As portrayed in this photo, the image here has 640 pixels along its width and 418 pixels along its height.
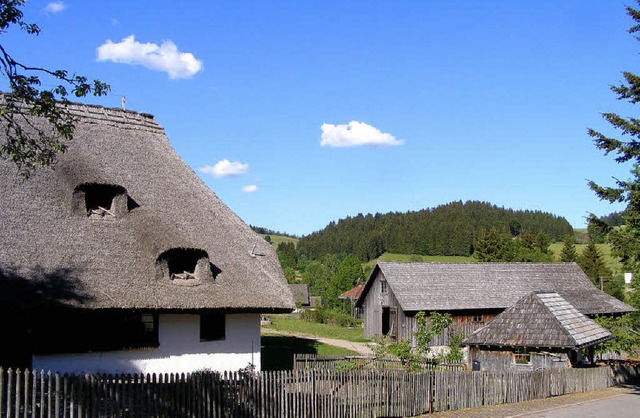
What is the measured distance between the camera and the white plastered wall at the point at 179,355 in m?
19.9

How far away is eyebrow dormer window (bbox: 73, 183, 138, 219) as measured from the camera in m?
21.8

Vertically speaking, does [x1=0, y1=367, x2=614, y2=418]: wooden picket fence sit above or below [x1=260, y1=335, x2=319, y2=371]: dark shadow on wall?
above

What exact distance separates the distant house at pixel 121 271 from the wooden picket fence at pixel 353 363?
264cm

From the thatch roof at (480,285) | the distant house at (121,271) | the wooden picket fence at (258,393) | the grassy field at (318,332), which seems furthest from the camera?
the grassy field at (318,332)

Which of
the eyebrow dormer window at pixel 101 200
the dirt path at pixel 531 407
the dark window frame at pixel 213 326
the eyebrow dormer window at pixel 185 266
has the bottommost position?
the dirt path at pixel 531 407

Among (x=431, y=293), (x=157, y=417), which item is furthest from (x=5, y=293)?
(x=431, y=293)

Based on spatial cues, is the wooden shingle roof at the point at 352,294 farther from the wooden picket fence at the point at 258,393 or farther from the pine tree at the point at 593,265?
the wooden picket fence at the point at 258,393

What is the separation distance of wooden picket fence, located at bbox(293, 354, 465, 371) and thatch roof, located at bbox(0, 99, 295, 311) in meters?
3.33

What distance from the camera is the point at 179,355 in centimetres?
2188

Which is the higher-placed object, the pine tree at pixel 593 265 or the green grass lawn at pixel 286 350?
the pine tree at pixel 593 265

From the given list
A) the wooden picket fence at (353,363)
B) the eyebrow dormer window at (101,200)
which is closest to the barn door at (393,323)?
the wooden picket fence at (353,363)

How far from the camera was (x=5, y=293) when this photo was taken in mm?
17719

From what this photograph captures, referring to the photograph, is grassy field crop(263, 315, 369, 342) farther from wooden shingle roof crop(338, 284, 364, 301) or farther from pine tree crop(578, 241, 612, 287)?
pine tree crop(578, 241, 612, 287)

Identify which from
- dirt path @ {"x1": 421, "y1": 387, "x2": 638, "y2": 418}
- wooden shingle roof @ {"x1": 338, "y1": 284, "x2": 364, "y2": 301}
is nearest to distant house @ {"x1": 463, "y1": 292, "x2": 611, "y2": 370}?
dirt path @ {"x1": 421, "y1": 387, "x2": 638, "y2": 418}
